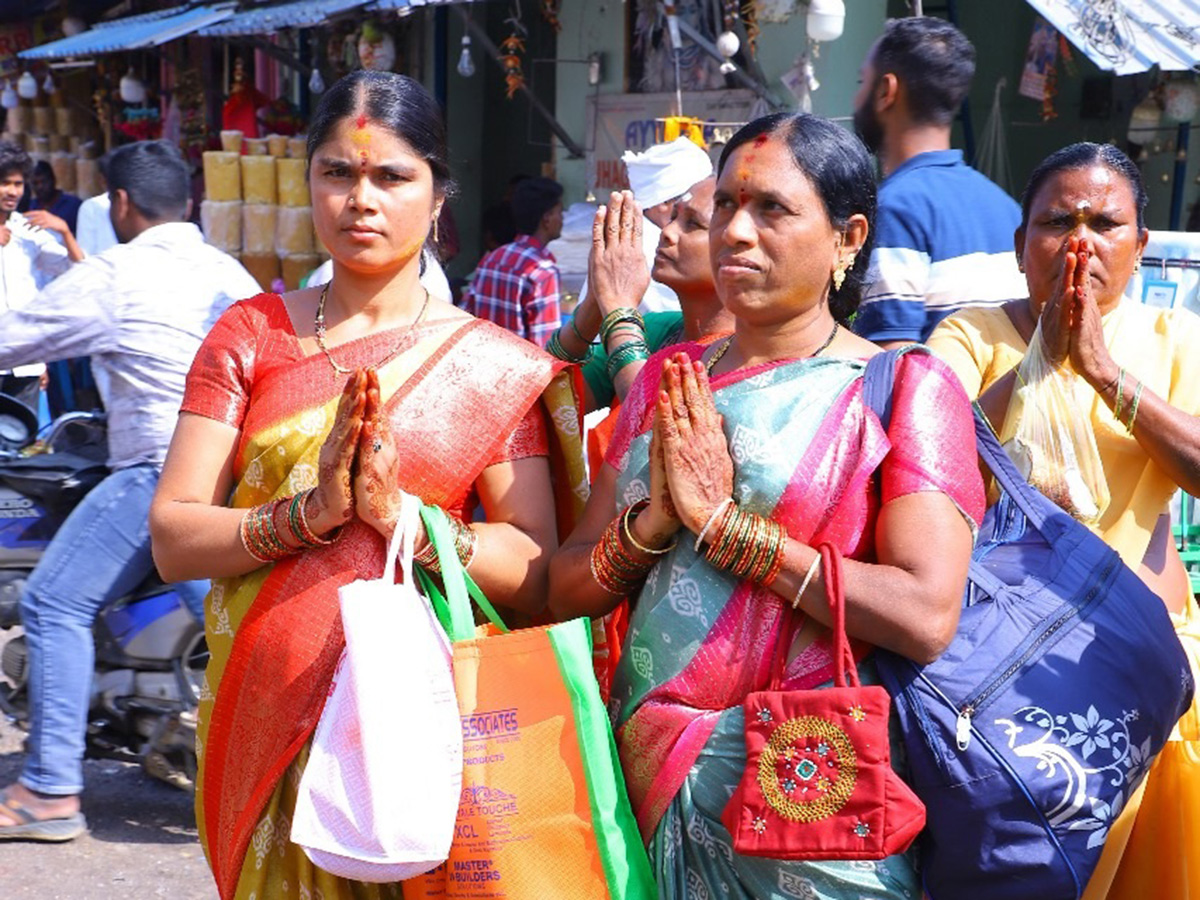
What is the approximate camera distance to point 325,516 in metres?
2.35

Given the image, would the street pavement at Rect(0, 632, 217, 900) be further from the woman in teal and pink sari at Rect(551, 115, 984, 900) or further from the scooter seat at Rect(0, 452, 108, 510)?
the woman in teal and pink sari at Rect(551, 115, 984, 900)

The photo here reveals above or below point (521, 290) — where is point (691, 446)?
above

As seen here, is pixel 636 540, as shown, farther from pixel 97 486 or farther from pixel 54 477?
pixel 54 477

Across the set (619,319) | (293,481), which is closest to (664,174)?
(619,319)

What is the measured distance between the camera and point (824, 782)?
6.64 ft

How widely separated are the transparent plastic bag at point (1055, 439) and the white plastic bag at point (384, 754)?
3.54 ft

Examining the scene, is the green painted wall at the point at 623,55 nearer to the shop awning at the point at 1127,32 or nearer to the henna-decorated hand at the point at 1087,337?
the shop awning at the point at 1127,32

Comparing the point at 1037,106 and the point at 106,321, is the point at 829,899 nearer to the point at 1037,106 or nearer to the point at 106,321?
the point at 106,321

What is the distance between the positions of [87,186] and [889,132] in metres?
10.7

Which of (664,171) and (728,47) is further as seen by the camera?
(728,47)

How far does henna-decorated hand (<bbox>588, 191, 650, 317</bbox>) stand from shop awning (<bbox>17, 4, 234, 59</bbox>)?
270 inches

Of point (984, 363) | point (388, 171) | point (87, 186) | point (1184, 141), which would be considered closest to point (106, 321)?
point (388, 171)

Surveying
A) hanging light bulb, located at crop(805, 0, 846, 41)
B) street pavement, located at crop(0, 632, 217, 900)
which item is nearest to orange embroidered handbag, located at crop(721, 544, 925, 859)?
street pavement, located at crop(0, 632, 217, 900)

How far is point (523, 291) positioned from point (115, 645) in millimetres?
3255
